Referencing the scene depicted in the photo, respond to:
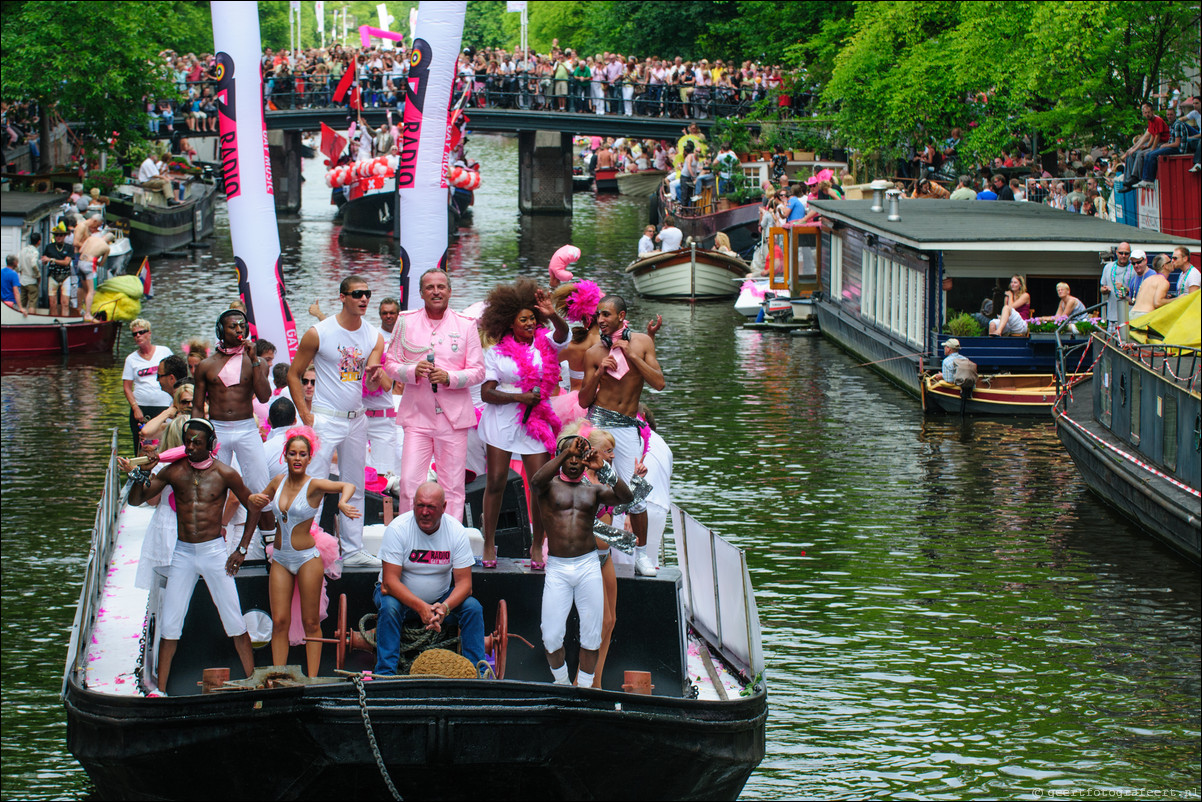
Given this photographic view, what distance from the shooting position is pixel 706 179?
1766 inches

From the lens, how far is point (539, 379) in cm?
1075

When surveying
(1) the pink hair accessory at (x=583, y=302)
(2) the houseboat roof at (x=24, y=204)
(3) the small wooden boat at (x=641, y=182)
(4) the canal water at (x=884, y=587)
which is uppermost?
(3) the small wooden boat at (x=641, y=182)

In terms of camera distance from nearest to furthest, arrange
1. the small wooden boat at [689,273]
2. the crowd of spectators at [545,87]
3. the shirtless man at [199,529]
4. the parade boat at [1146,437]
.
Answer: the shirtless man at [199,529] → the parade boat at [1146,437] → the small wooden boat at [689,273] → the crowd of spectators at [545,87]

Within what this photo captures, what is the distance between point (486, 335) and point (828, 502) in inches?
335

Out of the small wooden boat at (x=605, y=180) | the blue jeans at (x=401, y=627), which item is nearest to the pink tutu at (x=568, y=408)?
the blue jeans at (x=401, y=627)

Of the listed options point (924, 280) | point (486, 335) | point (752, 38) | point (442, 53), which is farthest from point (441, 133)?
point (752, 38)

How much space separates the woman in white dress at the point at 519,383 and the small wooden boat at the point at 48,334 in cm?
1845

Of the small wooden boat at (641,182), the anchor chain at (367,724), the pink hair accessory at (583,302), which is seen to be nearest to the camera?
the anchor chain at (367,724)

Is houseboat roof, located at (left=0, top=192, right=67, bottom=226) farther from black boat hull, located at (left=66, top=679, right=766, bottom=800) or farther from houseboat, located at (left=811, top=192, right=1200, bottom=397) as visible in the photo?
black boat hull, located at (left=66, top=679, right=766, bottom=800)

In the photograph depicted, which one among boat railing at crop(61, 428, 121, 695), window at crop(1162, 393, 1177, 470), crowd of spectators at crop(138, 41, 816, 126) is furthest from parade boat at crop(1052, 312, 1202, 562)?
crowd of spectators at crop(138, 41, 816, 126)

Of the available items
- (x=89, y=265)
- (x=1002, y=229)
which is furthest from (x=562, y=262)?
(x=89, y=265)

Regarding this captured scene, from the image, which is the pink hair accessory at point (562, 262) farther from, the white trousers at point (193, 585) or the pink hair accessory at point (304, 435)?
the white trousers at point (193, 585)

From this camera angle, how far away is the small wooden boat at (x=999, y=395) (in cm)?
2295

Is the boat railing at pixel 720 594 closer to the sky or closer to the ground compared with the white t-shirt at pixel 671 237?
closer to the ground
